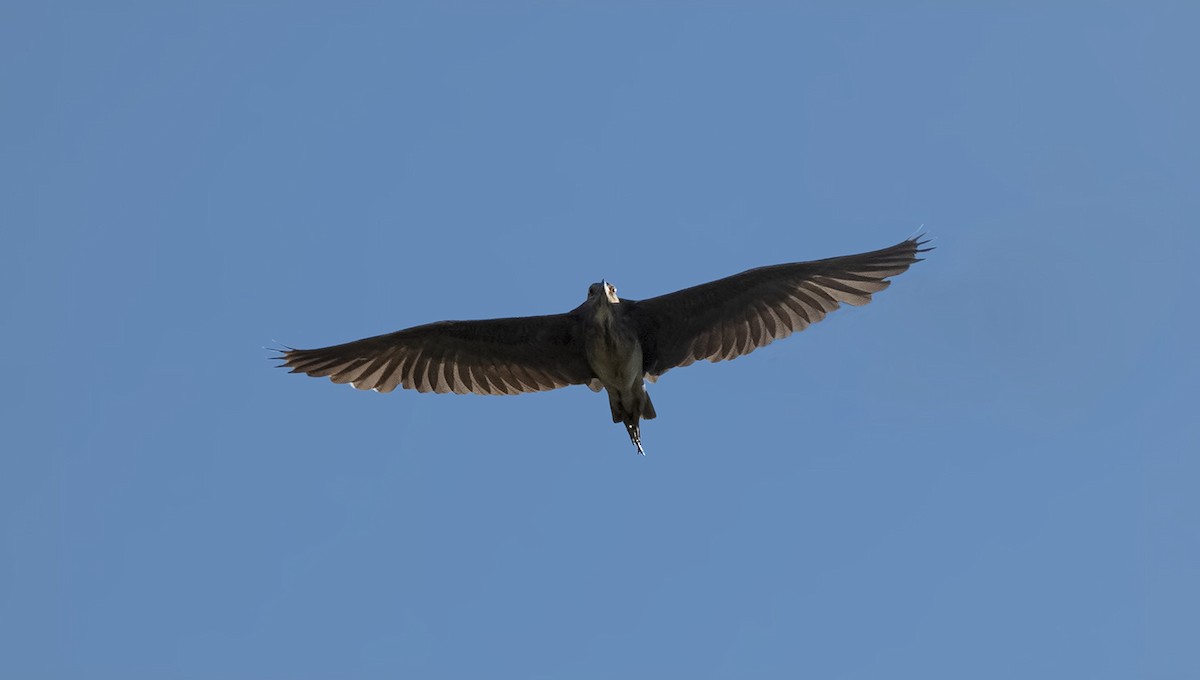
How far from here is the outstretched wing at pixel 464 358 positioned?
63.1ft

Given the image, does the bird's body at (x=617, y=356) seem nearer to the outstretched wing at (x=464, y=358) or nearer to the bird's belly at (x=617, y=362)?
the bird's belly at (x=617, y=362)

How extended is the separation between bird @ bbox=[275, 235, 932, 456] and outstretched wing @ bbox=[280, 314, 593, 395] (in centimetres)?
1

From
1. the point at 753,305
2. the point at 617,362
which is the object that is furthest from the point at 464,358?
the point at 753,305

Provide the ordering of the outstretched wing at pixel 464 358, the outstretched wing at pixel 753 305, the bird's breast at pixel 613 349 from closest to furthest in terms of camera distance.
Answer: the bird's breast at pixel 613 349, the outstretched wing at pixel 753 305, the outstretched wing at pixel 464 358

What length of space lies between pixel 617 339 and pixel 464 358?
2.06 m

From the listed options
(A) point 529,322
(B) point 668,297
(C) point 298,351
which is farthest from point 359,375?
(B) point 668,297

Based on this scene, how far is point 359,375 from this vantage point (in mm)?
19750

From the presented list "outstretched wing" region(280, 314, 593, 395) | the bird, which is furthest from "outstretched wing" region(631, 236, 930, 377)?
"outstretched wing" region(280, 314, 593, 395)

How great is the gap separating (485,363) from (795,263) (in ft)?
11.6

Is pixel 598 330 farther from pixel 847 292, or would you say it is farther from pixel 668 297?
pixel 847 292

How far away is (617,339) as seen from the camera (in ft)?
60.6

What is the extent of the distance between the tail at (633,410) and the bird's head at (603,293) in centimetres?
95

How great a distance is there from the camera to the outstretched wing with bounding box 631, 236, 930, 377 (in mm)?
18891

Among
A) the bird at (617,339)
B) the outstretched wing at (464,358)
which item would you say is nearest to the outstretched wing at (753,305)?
the bird at (617,339)
